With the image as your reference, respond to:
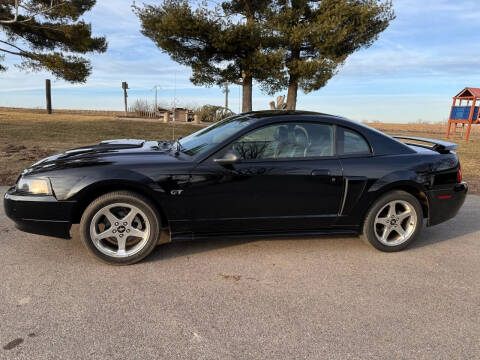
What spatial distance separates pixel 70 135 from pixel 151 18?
6480 mm

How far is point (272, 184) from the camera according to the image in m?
3.47

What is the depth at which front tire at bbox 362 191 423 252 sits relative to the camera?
378cm

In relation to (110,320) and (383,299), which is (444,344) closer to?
(383,299)

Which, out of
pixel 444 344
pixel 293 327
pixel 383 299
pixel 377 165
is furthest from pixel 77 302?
pixel 377 165

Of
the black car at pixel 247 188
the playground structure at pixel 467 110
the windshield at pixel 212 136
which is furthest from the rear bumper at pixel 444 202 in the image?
the playground structure at pixel 467 110

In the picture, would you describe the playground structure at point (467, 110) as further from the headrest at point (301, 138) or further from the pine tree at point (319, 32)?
the headrest at point (301, 138)

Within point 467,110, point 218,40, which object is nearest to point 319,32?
point 218,40

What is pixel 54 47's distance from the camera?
18953 mm

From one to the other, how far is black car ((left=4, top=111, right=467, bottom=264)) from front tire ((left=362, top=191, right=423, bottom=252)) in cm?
1

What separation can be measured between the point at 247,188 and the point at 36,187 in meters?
1.95

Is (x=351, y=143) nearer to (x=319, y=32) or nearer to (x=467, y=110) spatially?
(x=319, y=32)

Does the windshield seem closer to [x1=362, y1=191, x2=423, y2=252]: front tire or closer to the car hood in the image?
the car hood

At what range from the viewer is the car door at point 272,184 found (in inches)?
133

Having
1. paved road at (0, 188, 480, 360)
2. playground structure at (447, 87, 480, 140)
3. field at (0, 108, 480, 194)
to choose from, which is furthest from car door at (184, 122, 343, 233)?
playground structure at (447, 87, 480, 140)
